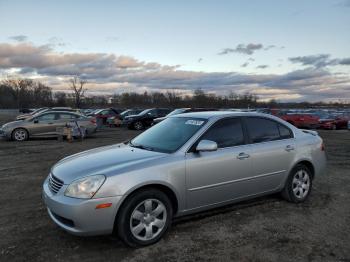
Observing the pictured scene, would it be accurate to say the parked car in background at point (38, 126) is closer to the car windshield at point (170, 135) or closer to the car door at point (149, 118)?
the car door at point (149, 118)

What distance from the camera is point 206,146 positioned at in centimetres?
473

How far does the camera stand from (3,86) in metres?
116

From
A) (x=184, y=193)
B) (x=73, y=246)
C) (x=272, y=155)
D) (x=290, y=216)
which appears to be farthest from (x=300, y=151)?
(x=73, y=246)

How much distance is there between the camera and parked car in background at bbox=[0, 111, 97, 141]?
17.1 meters

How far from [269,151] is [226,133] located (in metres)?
0.81

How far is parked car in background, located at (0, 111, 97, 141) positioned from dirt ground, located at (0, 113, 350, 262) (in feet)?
36.5

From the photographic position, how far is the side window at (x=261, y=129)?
5.66 m

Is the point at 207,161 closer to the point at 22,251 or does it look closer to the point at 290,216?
the point at 290,216

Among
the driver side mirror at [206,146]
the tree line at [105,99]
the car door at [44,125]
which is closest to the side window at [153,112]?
the car door at [44,125]

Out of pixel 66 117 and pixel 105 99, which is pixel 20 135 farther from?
pixel 105 99

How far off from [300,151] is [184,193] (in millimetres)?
2456

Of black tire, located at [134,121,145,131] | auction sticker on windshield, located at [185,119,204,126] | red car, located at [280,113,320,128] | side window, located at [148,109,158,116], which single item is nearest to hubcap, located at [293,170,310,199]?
auction sticker on windshield, located at [185,119,204,126]

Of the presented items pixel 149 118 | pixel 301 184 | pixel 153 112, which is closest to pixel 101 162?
pixel 301 184

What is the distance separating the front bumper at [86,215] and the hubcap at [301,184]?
10.8 feet
